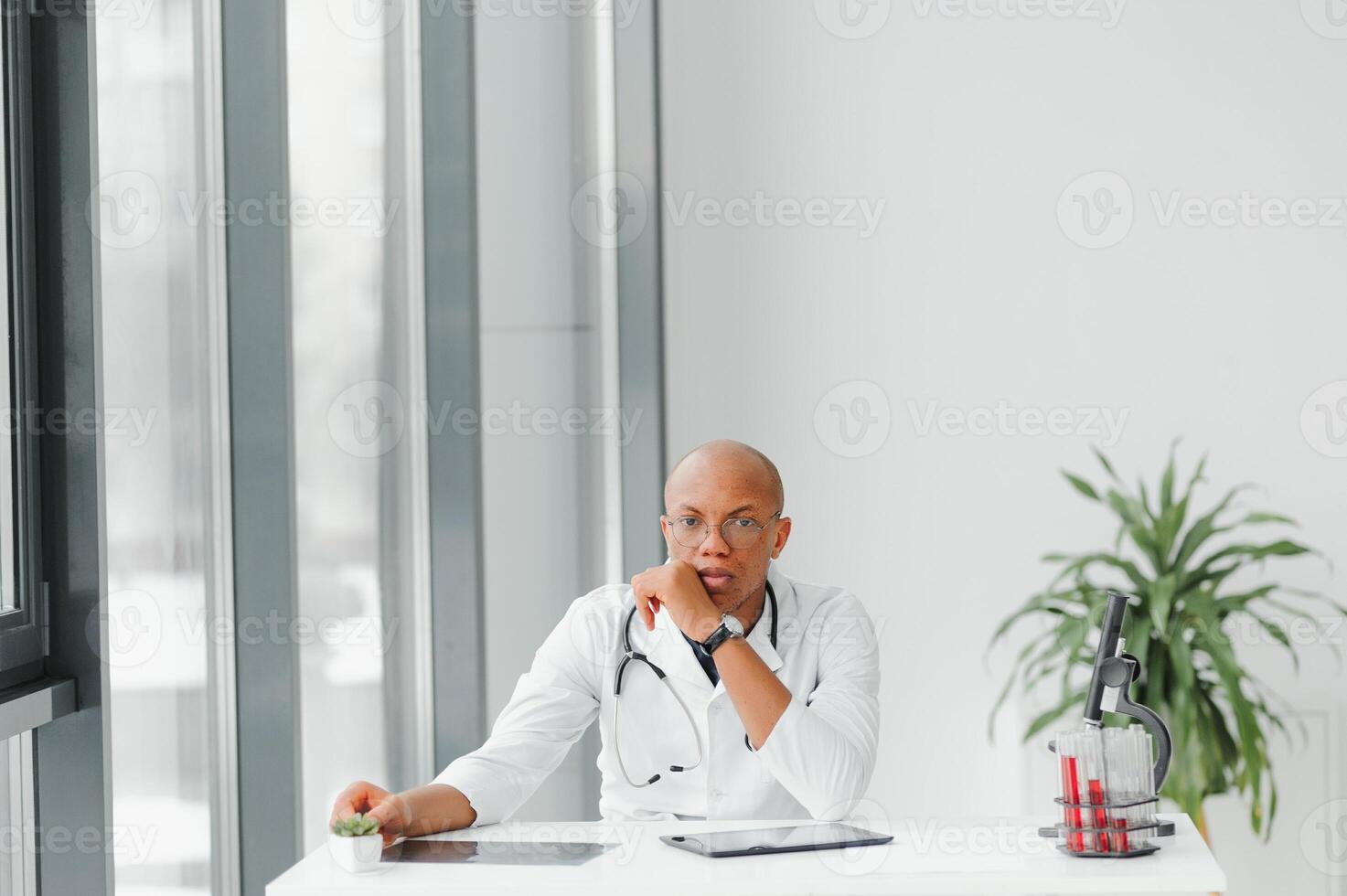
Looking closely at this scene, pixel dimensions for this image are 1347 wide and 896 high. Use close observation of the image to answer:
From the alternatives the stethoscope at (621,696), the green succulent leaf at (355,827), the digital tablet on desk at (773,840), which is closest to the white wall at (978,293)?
the stethoscope at (621,696)

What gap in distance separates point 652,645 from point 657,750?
19cm

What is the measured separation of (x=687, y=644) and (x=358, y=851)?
2.53 feet

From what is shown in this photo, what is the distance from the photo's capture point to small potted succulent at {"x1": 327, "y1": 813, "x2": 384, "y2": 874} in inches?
70.5

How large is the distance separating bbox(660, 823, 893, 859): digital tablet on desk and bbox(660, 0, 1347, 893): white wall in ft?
7.10

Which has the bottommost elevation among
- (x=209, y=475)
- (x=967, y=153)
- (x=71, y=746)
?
(x=71, y=746)

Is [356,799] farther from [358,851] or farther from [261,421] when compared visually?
[261,421]

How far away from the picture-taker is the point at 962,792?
13.4ft

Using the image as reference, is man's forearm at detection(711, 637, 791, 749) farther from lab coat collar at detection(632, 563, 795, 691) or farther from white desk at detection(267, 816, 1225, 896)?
white desk at detection(267, 816, 1225, 896)

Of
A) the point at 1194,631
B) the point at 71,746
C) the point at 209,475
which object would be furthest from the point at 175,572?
the point at 1194,631

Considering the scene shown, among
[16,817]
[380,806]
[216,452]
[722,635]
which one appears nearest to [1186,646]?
[722,635]

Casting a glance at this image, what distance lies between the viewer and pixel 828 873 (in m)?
1.74

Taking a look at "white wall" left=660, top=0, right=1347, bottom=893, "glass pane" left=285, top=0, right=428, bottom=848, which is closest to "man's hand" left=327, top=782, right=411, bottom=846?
"glass pane" left=285, top=0, right=428, bottom=848

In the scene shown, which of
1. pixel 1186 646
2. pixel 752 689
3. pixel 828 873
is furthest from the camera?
pixel 1186 646

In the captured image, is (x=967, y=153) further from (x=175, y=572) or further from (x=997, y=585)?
(x=175, y=572)
